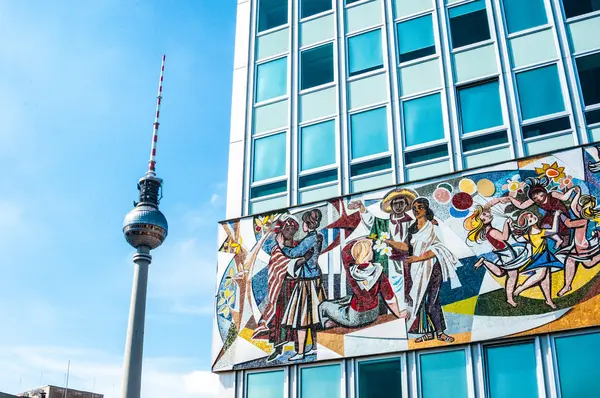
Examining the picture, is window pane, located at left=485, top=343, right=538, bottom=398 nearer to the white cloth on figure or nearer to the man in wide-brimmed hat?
the white cloth on figure

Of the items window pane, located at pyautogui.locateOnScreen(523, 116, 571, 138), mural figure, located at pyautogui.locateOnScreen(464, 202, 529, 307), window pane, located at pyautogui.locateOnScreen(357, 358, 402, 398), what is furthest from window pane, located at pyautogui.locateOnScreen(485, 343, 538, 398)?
window pane, located at pyautogui.locateOnScreen(523, 116, 571, 138)

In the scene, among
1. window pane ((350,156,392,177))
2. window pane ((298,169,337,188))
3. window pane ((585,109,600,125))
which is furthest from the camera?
window pane ((298,169,337,188))

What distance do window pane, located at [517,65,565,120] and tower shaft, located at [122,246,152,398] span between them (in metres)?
34.5

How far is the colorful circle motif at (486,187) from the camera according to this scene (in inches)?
670

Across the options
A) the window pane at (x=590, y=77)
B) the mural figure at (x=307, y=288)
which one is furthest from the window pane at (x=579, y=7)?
the mural figure at (x=307, y=288)

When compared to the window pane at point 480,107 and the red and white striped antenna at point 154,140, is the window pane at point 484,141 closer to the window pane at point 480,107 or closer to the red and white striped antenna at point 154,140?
the window pane at point 480,107

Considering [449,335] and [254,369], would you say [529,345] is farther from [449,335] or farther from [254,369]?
[254,369]

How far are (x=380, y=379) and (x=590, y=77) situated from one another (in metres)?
9.74

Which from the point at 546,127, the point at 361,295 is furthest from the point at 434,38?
the point at 361,295

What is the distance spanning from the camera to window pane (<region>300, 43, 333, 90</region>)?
21531 millimetres

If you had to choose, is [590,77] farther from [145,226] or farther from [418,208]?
[145,226]

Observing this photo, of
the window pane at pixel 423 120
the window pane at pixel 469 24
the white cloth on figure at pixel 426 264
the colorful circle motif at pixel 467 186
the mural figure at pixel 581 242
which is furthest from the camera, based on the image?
the window pane at pixel 469 24

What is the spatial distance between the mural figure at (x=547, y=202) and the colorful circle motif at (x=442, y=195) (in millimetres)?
1649

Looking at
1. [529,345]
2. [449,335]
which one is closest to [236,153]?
[449,335]
